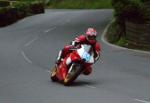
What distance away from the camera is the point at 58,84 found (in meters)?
17.4

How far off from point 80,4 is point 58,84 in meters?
62.2

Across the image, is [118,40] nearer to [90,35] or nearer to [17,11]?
[90,35]

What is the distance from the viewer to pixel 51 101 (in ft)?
46.1

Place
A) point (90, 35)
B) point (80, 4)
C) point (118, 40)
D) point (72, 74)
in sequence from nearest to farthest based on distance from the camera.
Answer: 1. point (72, 74)
2. point (90, 35)
3. point (118, 40)
4. point (80, 4)

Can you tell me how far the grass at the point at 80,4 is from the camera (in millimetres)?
76150

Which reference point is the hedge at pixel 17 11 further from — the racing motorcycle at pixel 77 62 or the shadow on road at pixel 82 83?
the racing motorcycle at pixel 77 62

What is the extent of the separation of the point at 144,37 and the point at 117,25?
6282 mm

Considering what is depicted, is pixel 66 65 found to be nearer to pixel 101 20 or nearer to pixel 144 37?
pixel 144 37

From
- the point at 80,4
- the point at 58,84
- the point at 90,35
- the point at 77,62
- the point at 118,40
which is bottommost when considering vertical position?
the point at 80,4

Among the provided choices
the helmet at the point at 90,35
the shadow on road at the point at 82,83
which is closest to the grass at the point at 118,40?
the shadow on road at the point at 82,83

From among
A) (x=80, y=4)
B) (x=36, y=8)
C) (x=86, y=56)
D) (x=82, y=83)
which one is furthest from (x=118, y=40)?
(x=80, y=4)

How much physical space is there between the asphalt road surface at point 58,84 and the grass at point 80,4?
1390 inches

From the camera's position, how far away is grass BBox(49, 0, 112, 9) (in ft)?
250

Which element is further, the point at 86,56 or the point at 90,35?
the point at 90,35
